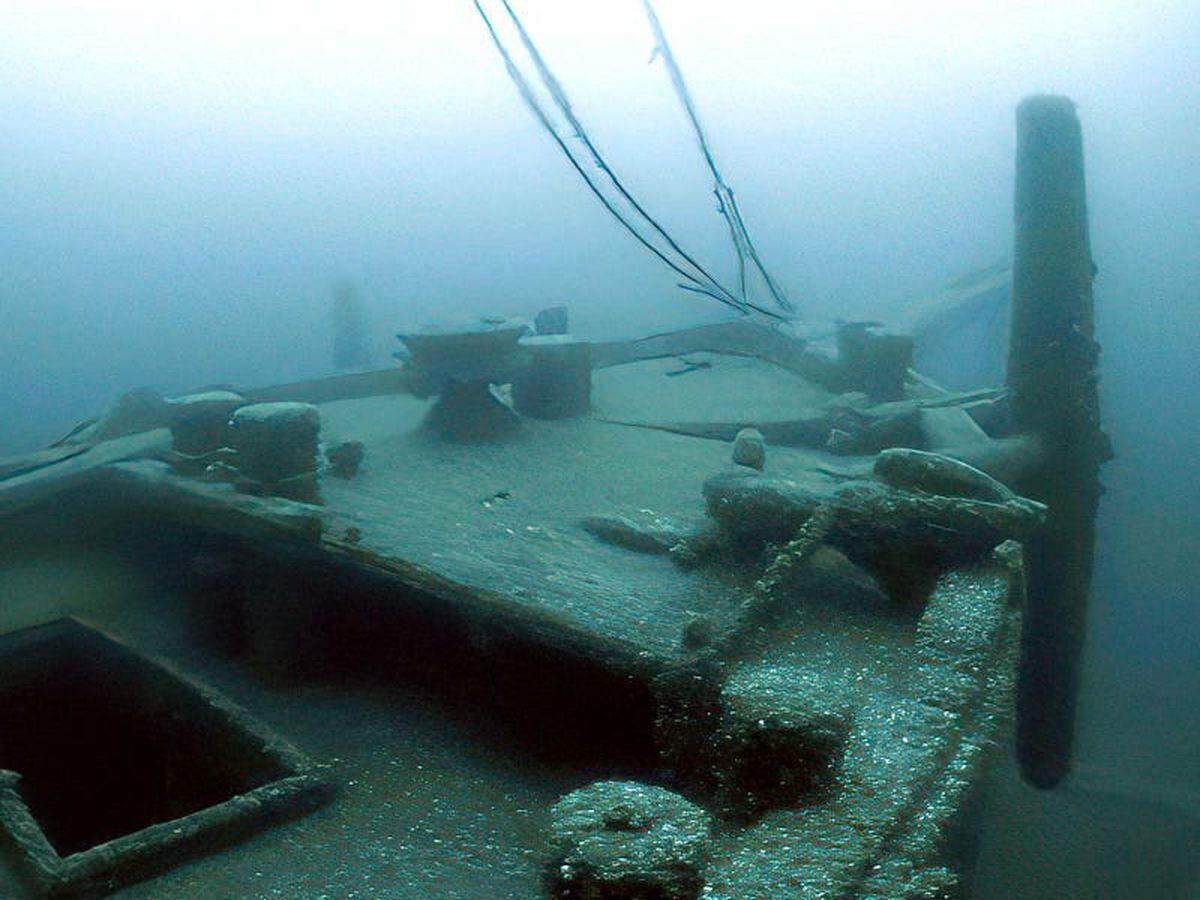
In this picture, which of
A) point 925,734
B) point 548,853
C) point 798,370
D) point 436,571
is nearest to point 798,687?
point 925,734

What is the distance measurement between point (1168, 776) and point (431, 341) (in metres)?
11.0

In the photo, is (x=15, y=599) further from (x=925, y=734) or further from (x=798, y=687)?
(x=925, y=734)

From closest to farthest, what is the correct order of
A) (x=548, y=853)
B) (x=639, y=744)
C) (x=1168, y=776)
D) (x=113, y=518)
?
1. (x=548, y=853)
2. (x=639, y=744)
3. (x=113, y=518)
4. (x=1168, y=776)

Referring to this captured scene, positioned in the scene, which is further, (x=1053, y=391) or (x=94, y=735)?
(x=1053, y=391)

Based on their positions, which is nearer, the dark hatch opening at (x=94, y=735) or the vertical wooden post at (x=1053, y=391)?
the dark hatch opening at (x=94, y=735)

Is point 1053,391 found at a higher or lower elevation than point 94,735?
higher

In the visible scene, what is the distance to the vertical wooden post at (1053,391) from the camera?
654 centimetres

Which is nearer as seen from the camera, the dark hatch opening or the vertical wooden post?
the dark hatch opening

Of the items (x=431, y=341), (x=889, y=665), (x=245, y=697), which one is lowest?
(x=245, y=697)

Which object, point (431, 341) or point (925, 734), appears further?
point (431, 341)

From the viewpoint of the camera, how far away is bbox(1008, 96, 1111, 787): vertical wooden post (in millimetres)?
6543

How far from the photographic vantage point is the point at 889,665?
294 centimetres

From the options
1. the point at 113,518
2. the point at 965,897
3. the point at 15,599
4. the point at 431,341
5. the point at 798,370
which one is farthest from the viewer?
the point at 798,370

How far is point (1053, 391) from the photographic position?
670 cm
